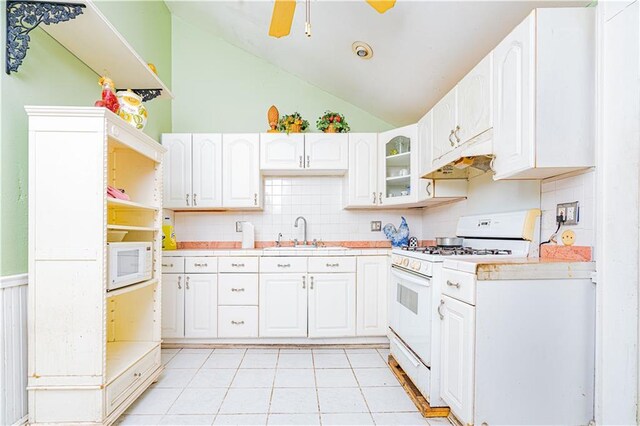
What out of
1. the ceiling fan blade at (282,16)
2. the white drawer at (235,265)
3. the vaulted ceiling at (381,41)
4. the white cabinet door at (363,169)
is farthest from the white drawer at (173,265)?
the vaulted ceiling at (381,41)

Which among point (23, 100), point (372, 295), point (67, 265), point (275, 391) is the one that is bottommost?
point (275, 391)

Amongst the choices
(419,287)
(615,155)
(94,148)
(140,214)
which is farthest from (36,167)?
(615,155)

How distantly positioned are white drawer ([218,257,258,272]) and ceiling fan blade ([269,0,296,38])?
1927 mm

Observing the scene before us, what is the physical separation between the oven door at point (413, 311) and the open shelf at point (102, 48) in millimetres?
2288

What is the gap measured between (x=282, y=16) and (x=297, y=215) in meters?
2.16

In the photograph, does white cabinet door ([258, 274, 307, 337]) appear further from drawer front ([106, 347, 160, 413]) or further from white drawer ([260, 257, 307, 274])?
drawer front ([106, 347, 160, 413])

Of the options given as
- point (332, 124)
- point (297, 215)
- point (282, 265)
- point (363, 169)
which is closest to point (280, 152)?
point (332, 124)

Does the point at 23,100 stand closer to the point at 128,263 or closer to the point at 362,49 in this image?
the point at 128,263

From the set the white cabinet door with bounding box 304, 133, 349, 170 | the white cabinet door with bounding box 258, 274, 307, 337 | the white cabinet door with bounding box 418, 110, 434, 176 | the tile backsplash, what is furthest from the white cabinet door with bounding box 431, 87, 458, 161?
the white cabinet door with bounding box 258, 274, 307, 337

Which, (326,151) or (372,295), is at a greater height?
(326,151)

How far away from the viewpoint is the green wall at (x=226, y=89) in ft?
11.7

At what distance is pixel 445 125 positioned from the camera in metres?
2.28

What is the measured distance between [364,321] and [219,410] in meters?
1.49

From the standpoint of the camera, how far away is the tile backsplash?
3535 mm
